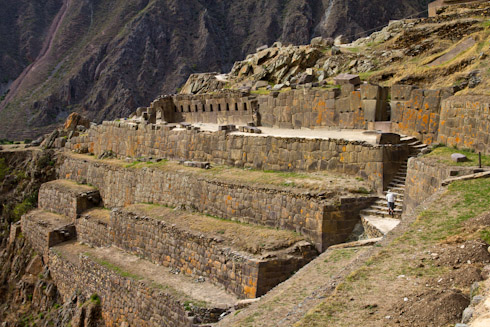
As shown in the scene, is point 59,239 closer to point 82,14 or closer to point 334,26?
point 334,26

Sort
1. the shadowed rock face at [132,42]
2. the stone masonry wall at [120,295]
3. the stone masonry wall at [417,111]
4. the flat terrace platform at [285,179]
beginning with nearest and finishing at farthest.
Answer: the stone masonry wall at [120,295] < the flat terrace platform at [285,179] < the stone masonry wall at [417,111] < the shadowed rock face at [132,42]

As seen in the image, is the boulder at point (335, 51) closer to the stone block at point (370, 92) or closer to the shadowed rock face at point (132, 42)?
the stone block at point (370, 92)

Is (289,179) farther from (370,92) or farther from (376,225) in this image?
(370,92)

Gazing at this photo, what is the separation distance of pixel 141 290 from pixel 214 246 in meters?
2.60

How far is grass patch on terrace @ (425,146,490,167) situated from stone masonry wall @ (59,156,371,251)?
2.10 metres

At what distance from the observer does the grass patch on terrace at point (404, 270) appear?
6.54 metres

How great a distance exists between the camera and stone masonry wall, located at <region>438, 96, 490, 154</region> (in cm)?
1232

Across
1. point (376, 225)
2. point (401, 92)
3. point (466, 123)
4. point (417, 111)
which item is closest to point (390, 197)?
point (376, 225)

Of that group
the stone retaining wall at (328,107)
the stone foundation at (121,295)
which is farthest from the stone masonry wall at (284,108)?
the stone foundation at (121,295)

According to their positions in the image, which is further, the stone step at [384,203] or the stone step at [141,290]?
the stone step at [384,203]

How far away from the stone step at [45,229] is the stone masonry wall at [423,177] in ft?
49.1

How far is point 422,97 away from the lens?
15414 millimetres

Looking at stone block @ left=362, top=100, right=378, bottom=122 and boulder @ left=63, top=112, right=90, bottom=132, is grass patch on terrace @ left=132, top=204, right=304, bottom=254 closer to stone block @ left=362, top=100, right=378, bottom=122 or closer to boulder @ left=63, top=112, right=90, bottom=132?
stone block @ left=362, top=100, right=378, bottom=122

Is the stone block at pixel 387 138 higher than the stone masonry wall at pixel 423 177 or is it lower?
higher
